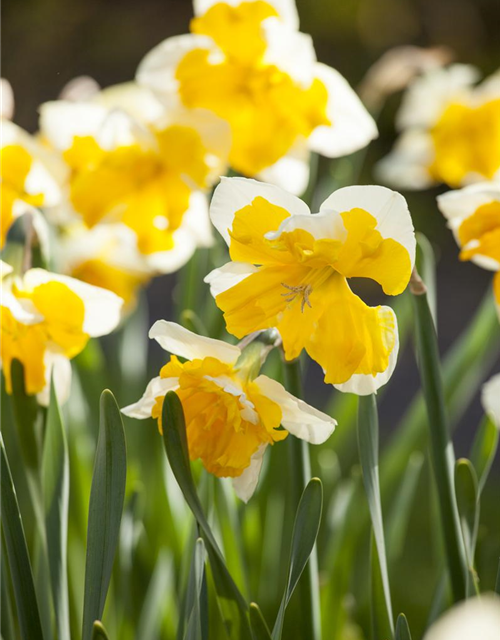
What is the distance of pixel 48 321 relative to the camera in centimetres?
64

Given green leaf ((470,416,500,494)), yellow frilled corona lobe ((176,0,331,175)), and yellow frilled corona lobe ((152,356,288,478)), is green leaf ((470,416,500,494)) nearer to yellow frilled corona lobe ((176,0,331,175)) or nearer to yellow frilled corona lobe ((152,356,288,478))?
yellow frilled corona lobe ((152,356,288,478))

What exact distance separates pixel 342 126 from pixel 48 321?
433 mm

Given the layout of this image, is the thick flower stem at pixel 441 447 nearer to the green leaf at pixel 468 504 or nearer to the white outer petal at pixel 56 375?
the green leaf at pixel 468 504

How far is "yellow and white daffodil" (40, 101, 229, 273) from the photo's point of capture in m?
0.88

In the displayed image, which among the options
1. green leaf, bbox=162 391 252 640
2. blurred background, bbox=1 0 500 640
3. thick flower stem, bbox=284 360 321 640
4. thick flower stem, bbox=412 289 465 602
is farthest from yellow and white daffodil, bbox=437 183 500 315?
blurred background, bbox=1 0 500 640

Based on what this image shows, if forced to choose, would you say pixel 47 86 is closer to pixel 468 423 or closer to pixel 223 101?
pixel 468 423

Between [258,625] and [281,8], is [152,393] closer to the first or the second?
[258,625]

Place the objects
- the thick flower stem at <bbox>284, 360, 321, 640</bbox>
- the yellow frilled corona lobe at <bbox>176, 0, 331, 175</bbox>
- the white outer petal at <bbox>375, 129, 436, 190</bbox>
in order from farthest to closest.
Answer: the white outer petal at <bbox>375, 129, 436, 190</bbox> → the yellow frilled corona lobe at <bbox>176, 0, 331, 175</bbox> → the thick flower stem at <bbox>284, 360, 321, 640</bbox>

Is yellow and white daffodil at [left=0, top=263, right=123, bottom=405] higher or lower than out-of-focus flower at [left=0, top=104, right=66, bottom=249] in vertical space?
lower

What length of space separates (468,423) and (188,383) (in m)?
2.21

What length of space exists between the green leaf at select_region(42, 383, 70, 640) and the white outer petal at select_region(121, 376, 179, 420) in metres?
0.08

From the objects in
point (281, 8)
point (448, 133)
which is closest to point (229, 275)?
point (281, 8)

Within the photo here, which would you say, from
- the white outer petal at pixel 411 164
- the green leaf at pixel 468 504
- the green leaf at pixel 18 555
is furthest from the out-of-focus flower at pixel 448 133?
the green leaf at pixel 18 555

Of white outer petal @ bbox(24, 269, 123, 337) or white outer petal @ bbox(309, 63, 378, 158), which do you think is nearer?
white outer petal @ bbox(24, 269, 123, 337)
